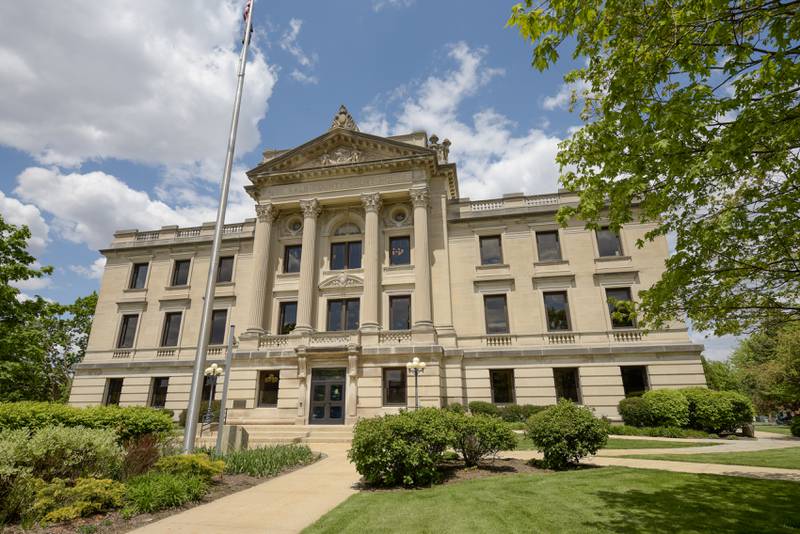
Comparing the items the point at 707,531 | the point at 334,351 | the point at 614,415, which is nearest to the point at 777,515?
the point at 707,531

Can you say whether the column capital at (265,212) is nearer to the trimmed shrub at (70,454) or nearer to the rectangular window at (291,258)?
the rectangular window at (291,258)

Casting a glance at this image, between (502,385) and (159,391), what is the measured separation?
2579cm

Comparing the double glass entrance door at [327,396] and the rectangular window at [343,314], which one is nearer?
the double glass entrance door at [327,396]

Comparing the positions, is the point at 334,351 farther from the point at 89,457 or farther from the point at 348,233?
the point at 89,457

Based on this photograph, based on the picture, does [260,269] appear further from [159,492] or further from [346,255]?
[159,492]

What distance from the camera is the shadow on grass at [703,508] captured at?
21.4ft

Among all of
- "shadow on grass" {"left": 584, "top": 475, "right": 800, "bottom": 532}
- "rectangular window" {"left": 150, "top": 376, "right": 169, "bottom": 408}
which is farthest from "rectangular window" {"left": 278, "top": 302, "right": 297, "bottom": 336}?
"shadow on grass" {"left": 584, "top": 475, "right": 800, "bottom": 532}

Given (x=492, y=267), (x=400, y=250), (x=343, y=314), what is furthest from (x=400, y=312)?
(x=492, y=267)

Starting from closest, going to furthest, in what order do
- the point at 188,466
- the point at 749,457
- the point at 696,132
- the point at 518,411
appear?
the point at 696,132 → the point at 188,466 → the point at 749,457 → the point at 518,411

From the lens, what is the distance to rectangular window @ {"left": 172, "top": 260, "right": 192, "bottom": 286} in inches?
1396

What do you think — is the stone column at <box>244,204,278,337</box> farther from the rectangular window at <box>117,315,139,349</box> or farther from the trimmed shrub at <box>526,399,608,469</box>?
the trimmed shrub at <box>526,399,608,469</box>

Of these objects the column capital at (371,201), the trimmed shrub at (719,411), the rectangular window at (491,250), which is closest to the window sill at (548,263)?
the rectangular window at (491,250)

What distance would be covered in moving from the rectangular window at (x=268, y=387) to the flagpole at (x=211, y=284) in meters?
15.0

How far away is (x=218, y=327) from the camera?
3300 cm
